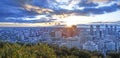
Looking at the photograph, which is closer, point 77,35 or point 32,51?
point 32,51

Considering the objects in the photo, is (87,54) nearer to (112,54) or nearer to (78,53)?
(78,53)

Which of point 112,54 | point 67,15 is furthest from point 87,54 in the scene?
point 67,15

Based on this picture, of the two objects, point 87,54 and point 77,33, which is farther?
point 77,33

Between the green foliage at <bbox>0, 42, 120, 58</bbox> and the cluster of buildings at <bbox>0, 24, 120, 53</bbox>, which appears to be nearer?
the green foliage at <bbox>0, 42, 120, 58</bbox>

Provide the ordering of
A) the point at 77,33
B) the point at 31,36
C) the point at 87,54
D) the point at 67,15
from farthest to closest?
the point at 77,33
the point at 31,36
the point at 67,15
the point at 87,54

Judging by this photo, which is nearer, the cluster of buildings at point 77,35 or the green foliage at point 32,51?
the green foliage at point 32,51

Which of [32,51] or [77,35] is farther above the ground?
[32,51]

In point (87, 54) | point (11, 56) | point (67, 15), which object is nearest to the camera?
point (11, 56)

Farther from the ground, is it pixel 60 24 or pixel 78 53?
pixel 60 24
